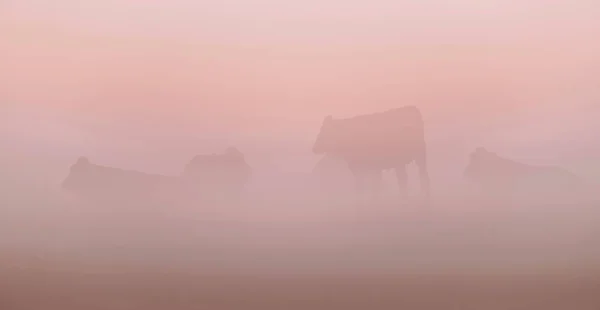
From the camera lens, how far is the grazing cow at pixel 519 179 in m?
0.54

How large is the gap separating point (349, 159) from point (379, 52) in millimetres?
134

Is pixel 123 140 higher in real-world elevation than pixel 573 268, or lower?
higher

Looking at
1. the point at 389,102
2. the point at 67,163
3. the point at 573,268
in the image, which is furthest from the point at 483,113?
the point at 67,163

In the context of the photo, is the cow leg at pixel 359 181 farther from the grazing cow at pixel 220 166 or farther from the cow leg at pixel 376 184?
the grazing cow at pixel 220 166

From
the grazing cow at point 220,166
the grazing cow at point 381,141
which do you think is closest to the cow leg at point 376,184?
the grazing cow at point 381,141

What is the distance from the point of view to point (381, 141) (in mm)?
537

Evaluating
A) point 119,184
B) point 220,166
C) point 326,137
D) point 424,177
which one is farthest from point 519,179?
point 119,184

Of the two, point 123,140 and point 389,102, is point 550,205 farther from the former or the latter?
point 123,140

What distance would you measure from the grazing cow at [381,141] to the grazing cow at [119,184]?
0.18 metres

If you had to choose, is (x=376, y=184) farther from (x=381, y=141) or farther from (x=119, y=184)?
(x=119, y=184)

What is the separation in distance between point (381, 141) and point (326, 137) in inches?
2.6

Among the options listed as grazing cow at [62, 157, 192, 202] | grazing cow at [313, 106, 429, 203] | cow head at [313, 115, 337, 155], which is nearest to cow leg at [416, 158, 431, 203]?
grazing cow at [313, 106, 429, 203]

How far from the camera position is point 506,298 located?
1.84ft

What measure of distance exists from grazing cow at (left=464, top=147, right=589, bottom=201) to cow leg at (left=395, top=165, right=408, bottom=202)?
0.07m
